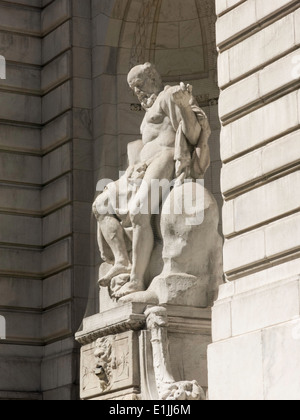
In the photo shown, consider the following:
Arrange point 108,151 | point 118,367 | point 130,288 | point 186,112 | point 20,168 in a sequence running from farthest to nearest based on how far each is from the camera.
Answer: point 20,168, point 108,151, point 186,112, point 130,288, point 118,367

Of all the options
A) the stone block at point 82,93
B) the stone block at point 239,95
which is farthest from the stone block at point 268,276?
the stone block at point 82,93

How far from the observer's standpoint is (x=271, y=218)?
13.2m

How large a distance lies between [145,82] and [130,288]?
123 inches

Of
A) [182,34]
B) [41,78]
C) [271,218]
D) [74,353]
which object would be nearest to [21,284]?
[74,353]

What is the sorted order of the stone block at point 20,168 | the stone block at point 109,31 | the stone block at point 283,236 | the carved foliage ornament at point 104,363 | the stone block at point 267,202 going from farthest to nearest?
the stone block at point 20,168, the stone block at point 109,31, the carved foliage ornament at point 104,363, the stone block at point 267,202, the stone block at point 283,236

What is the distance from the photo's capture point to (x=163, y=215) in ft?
51.4

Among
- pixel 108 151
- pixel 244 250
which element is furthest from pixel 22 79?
pixel 244 250

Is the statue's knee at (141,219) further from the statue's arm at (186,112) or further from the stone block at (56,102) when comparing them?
the stone block at (56,102)

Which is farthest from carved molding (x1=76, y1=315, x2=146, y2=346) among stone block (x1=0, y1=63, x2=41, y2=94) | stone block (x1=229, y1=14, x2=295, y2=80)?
stone block (x1=0, y1=63, x2=41, y2=94)

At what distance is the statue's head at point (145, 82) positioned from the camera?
664 inches

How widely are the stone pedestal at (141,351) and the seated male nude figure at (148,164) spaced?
2.11 feet

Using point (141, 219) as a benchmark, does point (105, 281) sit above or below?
below

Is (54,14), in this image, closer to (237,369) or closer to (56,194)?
(56,194)

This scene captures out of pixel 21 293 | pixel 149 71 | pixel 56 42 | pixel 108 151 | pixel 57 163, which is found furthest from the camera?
pixel 56 42
